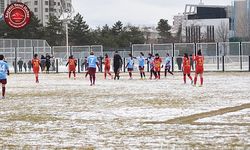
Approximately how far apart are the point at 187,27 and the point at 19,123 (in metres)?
112

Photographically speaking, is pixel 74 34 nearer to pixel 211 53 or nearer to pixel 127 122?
pixel 211 53

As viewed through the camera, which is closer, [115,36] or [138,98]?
[138,98]

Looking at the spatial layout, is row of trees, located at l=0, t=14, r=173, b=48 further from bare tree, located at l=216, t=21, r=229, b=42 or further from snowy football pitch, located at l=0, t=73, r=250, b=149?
snowy football pitch, located at l=0, t=73, r=250, b=149

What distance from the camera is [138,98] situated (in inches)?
852

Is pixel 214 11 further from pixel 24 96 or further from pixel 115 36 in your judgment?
pixel 24 96

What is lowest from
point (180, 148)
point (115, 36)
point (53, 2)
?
point (180, 148)

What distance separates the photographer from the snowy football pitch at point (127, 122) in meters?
11.1

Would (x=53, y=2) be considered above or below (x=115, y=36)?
above

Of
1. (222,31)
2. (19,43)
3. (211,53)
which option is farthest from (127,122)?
(222,31)

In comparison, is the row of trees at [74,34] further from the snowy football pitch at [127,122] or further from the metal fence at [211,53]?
the snowy football pitch at [127,122]

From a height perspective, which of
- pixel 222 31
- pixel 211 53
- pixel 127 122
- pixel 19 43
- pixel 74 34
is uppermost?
pixel 222 31

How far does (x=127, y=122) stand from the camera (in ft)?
47.1

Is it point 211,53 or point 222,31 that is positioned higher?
point 222,31

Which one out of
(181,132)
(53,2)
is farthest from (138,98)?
(53,2)
